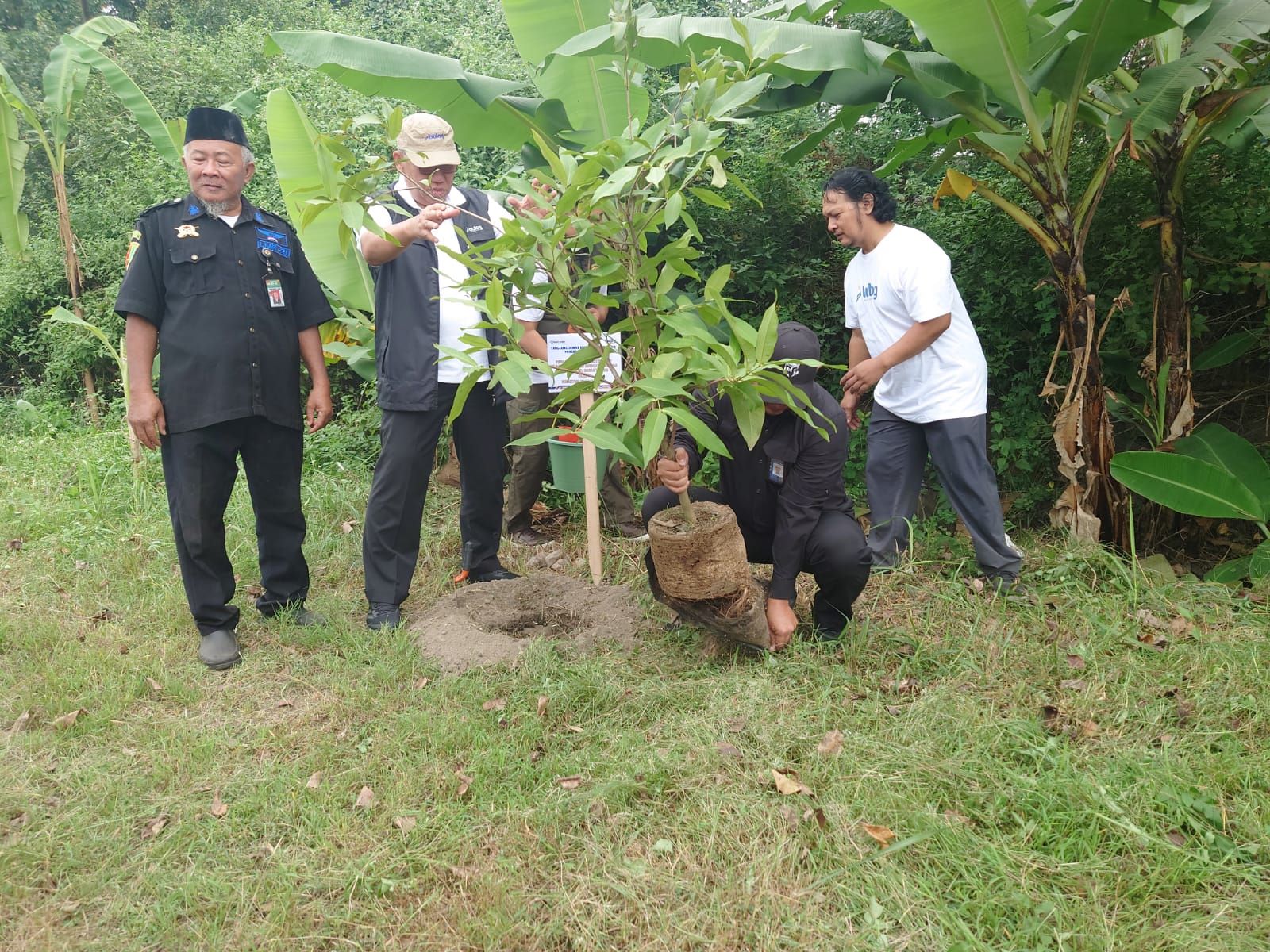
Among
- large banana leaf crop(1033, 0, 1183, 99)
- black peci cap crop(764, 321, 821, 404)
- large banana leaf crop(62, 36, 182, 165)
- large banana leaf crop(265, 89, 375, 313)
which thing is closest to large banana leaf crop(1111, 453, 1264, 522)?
large banana leaf crop(1033, 0, 1183, 99)

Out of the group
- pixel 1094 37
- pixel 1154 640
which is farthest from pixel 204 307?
pixel 1154 640

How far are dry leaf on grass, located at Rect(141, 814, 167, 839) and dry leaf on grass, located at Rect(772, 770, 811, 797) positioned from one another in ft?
5.89

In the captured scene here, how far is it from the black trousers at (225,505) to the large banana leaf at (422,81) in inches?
61.5

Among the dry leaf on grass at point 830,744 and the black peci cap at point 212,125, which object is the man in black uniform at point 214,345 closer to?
the black peci cap at point 212,125

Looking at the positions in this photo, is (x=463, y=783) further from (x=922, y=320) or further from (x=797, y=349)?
(x=922, y=320)

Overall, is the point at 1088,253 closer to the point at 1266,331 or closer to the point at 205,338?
the point at 1266,331

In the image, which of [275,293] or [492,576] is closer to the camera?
[275,293]

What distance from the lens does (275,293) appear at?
3.76 metres

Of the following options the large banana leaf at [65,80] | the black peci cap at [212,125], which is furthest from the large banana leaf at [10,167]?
the black peci cap at [212,125]

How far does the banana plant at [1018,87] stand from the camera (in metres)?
3.43

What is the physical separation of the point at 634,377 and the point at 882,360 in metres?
1.35

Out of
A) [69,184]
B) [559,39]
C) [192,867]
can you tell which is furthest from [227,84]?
[192,867]

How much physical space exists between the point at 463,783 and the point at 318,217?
9.73ft

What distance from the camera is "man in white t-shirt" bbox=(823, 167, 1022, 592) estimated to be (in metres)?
3.89
